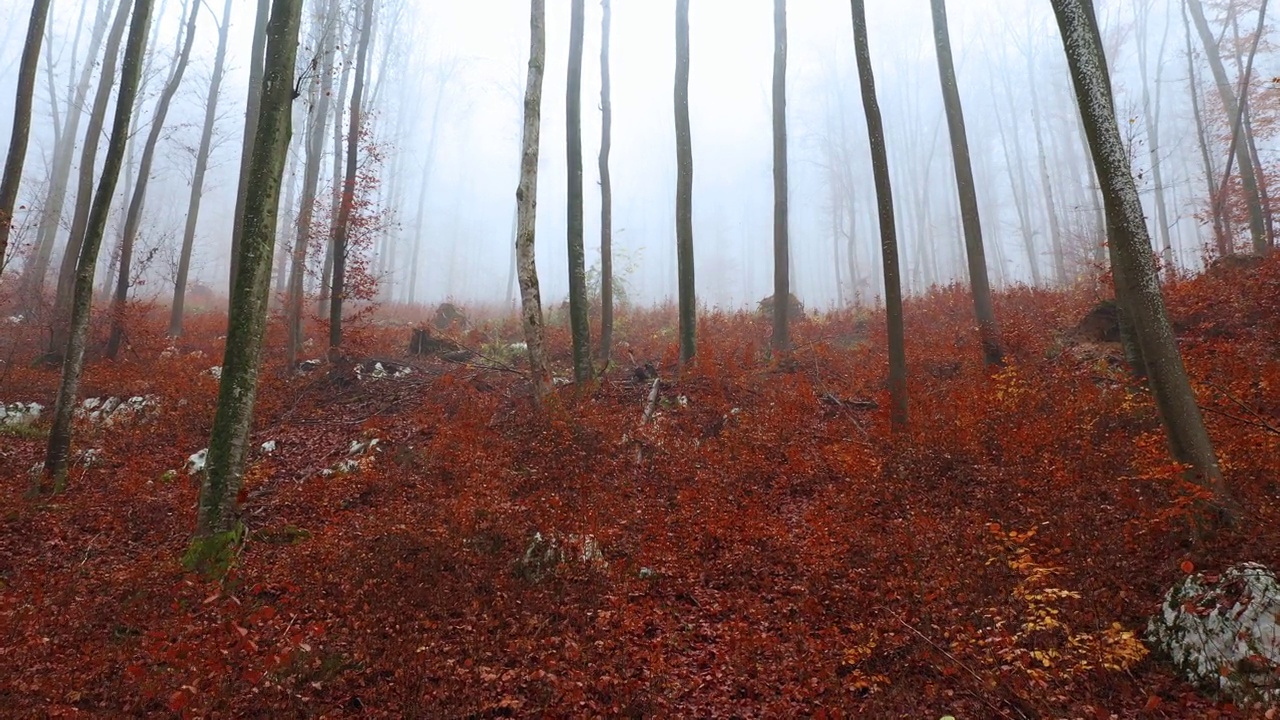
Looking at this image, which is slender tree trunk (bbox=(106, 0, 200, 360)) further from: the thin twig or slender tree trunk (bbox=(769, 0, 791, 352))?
the thin twig

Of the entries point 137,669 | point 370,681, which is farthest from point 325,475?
point 370,681

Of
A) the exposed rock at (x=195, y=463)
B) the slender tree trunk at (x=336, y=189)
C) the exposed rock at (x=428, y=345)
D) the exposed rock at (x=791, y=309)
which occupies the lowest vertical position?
the exposed rock at (x=195, y=463)

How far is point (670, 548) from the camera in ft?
20.8

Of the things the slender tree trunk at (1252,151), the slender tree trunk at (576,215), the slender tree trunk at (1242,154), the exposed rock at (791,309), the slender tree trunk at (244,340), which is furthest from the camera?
the exposed rock at (791,309)

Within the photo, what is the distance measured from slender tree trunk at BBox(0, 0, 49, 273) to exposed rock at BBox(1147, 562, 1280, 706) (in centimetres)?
1413

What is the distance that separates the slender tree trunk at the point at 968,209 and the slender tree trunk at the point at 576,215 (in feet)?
24.1

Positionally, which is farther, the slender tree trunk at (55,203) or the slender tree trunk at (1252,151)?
the slender tree trunk at (55,203)

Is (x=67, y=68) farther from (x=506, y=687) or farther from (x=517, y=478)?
(x=506, y=687)

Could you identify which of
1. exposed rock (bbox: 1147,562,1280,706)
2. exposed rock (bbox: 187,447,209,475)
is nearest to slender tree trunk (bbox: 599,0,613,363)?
exposed rock (bbox: 187,447,209,475)

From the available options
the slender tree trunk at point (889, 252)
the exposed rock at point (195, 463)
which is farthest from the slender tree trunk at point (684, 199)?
the exposed rock at point (195, 463)

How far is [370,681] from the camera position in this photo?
4.29m

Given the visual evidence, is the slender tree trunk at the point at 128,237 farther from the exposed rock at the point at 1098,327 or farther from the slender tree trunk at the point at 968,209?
the exposed rock at the point at 1098,327

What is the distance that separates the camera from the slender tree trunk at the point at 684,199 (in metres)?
12.4

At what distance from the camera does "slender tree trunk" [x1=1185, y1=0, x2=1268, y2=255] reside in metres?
14.0
